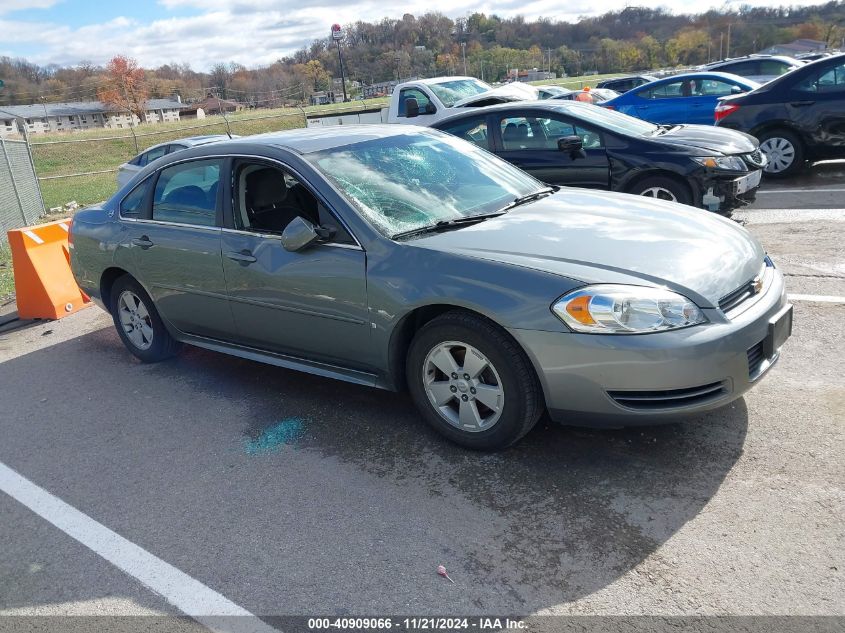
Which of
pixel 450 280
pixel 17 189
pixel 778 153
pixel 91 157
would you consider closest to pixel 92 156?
pixel 91 157

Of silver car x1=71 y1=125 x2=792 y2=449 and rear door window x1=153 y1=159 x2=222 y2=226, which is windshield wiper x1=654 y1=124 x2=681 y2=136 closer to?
silver car x1=71 y1=125 x2=792 y2=449

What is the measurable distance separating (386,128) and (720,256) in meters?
2.43

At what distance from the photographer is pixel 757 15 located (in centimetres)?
11806

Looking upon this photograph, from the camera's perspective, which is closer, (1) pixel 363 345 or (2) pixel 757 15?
(1) pixel 363 345

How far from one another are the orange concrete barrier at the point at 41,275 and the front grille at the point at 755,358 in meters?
6.27

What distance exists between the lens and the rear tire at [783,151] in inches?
396

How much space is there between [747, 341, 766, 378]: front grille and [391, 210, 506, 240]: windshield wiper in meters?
1.57

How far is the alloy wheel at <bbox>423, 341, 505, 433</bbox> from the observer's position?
354 centimetres

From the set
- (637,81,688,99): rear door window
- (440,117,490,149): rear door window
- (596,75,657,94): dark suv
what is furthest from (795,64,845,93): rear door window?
(596,75,657,94): dark suv

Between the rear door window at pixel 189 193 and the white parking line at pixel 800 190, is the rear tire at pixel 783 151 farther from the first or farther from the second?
the rear door window at pixel 189 193

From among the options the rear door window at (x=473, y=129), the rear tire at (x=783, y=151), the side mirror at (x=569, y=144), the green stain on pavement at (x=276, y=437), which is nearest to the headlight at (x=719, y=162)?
the side mirror at (x=569, y=144)

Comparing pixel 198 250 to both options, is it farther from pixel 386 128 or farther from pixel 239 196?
pixel 386 128

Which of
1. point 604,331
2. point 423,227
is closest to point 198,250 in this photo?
point 423,227

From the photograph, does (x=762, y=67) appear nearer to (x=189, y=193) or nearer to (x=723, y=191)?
(x=723, y=191)
